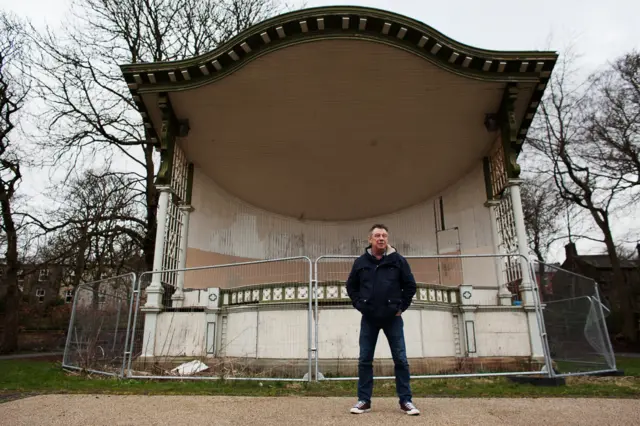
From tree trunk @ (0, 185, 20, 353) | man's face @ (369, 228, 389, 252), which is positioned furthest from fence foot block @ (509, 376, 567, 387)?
tree trunk @ (0, 185, 20, 353)

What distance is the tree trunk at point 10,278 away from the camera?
17484 millimetres

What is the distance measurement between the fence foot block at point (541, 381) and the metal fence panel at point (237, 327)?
3260 mm

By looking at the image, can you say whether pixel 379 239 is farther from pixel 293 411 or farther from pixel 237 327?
pixel 237 327

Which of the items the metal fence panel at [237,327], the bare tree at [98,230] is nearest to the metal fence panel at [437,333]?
the metal fence panel at [237,327]

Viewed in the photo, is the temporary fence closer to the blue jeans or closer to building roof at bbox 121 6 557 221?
building roof at bbox 121 6 557 221

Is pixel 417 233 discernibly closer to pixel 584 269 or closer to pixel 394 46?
pixel 394 46

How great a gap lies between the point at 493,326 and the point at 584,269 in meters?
28.5

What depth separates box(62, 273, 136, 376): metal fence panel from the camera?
7.90 meters

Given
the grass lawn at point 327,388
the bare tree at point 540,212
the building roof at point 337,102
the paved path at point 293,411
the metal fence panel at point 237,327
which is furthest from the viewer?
the bare tree at point 540,212

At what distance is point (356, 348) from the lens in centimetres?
750

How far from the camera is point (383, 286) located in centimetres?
410

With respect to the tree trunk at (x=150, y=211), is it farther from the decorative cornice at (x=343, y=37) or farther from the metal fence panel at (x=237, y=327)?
the metal fence panel at (x=237, y=327)

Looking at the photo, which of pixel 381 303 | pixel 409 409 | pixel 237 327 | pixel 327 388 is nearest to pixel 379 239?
pixel 381 303

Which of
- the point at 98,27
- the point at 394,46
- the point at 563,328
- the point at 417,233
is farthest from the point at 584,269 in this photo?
the point at 98,27
